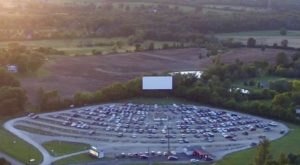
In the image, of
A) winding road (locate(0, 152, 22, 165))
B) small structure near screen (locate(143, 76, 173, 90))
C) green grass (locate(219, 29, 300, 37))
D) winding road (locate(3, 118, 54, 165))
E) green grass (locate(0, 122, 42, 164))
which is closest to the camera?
winding road (locate(0, 152, 22, 165))

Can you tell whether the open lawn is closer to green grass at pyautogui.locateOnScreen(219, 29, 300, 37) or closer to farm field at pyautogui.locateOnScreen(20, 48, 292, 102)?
farm field at pyautogui.locateOnScreen(20, 48, 292, 102)

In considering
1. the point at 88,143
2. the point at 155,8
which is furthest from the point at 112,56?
the point at 155,8

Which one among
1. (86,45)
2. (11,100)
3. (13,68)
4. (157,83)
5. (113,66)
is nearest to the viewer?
(11,100)

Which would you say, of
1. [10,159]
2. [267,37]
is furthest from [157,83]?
[267,37]

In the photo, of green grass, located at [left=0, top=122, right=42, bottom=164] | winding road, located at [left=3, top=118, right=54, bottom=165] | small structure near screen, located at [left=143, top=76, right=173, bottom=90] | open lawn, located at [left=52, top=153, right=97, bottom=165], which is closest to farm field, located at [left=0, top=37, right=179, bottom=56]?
small structure near screen, located at [left=143, top=76, right=173, bottom=90]

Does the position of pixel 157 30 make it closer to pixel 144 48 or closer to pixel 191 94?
Result: pixel 144 48

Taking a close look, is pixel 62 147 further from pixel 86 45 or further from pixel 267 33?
pixel 267 33

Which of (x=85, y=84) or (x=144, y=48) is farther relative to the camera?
(x=144, y=48)
